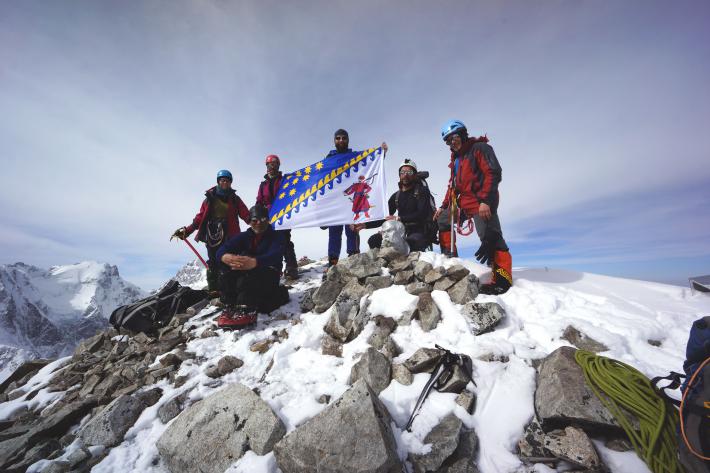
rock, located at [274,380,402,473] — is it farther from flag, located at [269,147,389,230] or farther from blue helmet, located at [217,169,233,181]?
blue helmet, located at [217,169,233,181]

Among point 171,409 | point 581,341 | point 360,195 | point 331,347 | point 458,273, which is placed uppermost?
point 360,195

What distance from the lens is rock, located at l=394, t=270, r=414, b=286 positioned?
5.70m

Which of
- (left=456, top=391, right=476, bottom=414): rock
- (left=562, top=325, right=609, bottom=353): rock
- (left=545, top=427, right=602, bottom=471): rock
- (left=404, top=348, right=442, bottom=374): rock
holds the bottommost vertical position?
(left=545, top=427, right=602, bottom=471): rock

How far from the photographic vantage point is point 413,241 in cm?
708

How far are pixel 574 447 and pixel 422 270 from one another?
3.44 meters

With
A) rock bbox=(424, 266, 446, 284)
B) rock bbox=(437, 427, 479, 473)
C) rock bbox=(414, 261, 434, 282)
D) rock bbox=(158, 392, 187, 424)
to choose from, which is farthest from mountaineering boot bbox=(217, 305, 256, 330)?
rock bbox=(437, 427, 479, 473)

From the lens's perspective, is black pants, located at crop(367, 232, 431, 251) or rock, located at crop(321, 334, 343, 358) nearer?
rock, located at crop(321, 334, 343, 358)

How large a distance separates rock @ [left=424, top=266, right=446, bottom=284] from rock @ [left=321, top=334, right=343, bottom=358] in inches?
82.7

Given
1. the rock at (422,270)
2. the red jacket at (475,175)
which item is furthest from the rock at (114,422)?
the red jacket at (475,175)

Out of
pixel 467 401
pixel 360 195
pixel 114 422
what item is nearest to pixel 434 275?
pixel 467 401

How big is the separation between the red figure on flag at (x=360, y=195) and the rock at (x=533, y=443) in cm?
592

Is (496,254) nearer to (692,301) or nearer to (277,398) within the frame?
(692,301)

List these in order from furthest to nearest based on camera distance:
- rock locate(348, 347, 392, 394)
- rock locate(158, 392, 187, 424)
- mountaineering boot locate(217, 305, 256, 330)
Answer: mountaineering boot locate(217, 305, 256, 330) → rock locate(158, 392, 187, 424) → rock locate(348, 347, 392, 394)

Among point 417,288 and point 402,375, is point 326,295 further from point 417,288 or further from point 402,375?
point 402,375
